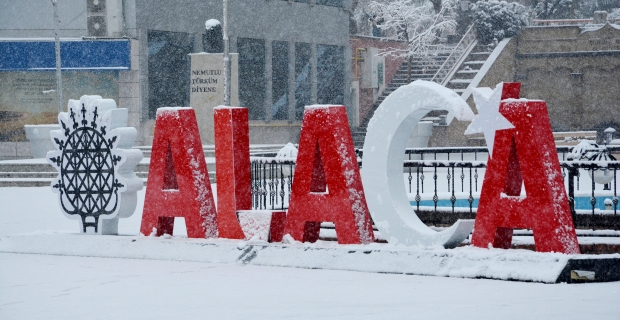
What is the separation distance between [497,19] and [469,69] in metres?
2.88

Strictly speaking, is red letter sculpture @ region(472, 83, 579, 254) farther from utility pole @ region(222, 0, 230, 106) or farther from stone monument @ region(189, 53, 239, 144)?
utility pole @ region(222, 0, 230, 106)

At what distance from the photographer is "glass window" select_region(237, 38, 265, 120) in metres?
39.1

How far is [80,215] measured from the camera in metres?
12.0

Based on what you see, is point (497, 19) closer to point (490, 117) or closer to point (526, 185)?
point (490, 117)

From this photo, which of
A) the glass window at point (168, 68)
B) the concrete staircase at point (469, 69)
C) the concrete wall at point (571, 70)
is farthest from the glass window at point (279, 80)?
the concrete wall at point (571, 70)

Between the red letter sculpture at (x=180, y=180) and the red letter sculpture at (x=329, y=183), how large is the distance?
1083 mm

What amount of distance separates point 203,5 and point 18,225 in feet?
73.8

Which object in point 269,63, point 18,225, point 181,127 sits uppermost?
point 269,63

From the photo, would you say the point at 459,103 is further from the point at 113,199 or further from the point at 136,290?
the point at 113,199

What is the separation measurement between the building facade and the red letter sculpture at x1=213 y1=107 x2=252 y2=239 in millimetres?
20302

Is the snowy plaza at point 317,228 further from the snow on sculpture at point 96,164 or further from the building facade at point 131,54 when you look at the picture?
the building facade at point 131,54

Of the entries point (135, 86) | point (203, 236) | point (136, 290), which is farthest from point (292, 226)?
point (135, 86)

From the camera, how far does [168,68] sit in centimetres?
3591

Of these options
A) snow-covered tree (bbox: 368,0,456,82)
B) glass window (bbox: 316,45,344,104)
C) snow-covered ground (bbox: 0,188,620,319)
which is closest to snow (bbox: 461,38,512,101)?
snow-covered tree (bbox: 368,0,456,82)
